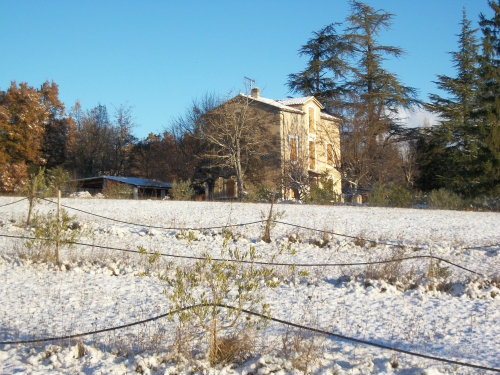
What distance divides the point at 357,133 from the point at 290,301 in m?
25.8

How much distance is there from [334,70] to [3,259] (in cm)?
3122

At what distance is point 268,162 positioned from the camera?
1223 inches

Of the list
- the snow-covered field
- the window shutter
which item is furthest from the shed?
the snow-covered field

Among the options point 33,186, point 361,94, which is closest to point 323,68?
point 361,94

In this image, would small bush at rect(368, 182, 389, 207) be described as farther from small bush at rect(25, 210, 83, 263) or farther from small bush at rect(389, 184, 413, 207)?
small bush at rect(25, 210, 83, 263)

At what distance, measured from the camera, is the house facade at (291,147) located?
98.0 ft

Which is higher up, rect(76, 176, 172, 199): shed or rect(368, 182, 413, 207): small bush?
rect(76, 176, 172, 199): shed

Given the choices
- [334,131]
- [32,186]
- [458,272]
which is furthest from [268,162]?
[458,272]

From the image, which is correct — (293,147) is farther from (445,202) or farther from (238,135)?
(445,202)

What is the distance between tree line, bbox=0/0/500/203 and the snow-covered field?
1597 centimetres

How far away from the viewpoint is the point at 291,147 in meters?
31.0

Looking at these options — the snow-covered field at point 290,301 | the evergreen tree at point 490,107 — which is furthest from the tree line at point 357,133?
the snow-covered field at point 290,301

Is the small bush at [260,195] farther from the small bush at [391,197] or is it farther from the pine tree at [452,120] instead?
the pine tree at [452,120]

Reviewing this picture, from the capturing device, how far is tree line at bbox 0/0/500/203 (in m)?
27.6
